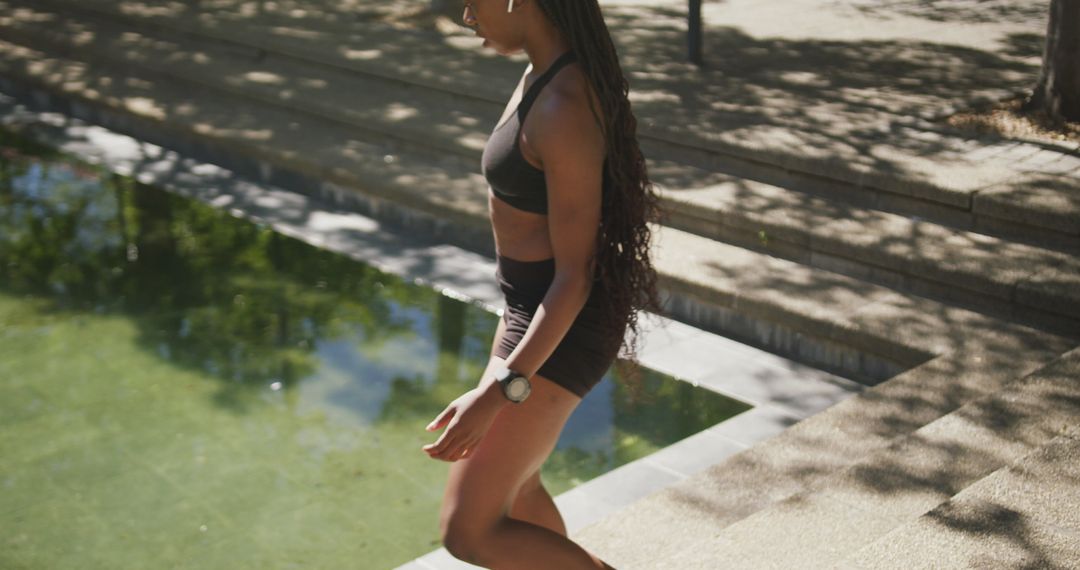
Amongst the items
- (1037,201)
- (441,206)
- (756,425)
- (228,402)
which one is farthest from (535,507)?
(441,206)

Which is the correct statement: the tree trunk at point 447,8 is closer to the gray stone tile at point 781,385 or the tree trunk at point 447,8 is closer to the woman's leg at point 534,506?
the gray stone tile at point 781,385

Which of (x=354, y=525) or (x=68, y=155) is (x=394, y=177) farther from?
(x=354, y=525)

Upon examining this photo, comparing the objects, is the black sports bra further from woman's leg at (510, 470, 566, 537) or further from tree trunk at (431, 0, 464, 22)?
tree trunk at (431, 0, 464, 22)

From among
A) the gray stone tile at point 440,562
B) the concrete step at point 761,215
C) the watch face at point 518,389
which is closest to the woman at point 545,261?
the watch face at point 518,389

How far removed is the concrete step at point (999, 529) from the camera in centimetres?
387

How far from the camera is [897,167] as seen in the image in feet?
27.7

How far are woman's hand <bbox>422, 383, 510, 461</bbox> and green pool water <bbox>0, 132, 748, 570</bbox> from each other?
68.8 inches

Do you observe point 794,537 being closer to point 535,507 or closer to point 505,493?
point 535,507

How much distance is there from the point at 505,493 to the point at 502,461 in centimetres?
8

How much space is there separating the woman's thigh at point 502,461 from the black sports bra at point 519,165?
1.41ft

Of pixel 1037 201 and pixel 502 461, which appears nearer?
pixel 502 461

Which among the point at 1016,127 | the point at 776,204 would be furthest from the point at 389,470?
the point at 1016,127

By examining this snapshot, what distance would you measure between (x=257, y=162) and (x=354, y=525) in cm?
531

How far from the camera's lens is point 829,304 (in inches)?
283
